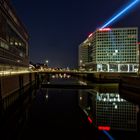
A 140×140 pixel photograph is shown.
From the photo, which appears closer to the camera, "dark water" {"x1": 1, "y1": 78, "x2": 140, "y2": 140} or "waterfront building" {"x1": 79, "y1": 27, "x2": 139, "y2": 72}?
"dark water" {"x1": 1, "y1": 78, "x2": 140, "y2": 140}

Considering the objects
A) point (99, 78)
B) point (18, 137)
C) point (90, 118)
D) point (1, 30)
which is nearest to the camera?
point (18, 137)

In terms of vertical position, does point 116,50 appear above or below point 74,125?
above

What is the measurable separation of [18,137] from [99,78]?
67954 millimetres

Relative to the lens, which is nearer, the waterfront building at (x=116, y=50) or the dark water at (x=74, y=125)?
the dark water at (x=74, y=125)

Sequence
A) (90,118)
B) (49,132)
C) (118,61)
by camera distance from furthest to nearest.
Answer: (118,61) → (90,118) → (49,132)

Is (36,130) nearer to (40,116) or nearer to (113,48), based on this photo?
(40,116)

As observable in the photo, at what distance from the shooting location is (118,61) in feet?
435

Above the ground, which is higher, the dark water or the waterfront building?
the waterfront building

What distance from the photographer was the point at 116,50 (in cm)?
13475

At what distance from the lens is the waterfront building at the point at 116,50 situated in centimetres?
13000

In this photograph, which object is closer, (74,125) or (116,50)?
(74,125)

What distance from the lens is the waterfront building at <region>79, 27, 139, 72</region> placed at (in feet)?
427

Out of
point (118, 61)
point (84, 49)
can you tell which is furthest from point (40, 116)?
point (84, 49)

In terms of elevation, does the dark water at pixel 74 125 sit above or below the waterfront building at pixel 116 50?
below
